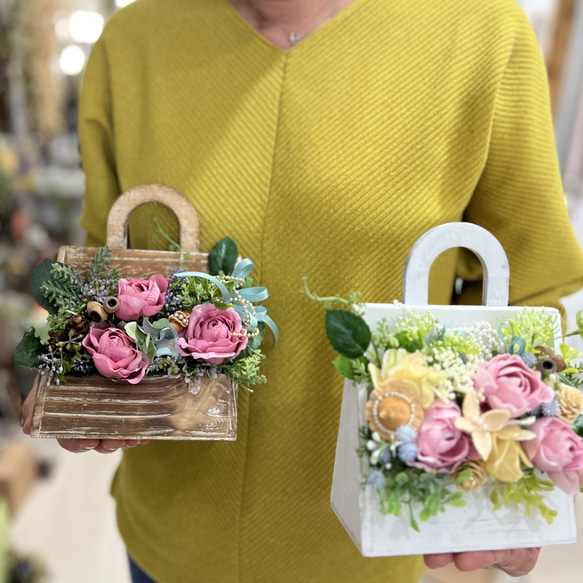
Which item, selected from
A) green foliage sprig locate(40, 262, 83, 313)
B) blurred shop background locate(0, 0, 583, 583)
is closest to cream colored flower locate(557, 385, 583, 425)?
green foliage sprig locate(40, 262, 83, 313)

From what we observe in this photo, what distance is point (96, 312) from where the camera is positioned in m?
0.67

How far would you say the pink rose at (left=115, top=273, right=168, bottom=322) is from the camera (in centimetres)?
67

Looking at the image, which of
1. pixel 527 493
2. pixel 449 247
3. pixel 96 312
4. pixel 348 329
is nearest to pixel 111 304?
pixel 96 312

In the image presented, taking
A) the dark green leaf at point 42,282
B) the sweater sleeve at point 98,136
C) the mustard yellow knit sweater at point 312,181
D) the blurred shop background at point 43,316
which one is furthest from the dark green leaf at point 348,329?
the blurred shop background at point 43,316

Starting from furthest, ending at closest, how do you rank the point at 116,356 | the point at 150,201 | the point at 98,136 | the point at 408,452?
the point at 98,136 → the point at 150,201 → the point at 116,356 → the point at 408,452

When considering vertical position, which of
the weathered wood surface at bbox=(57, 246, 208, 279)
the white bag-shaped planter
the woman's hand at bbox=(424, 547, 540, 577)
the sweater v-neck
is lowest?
the woman's hand at bbox=(424, 547, 540, 577)

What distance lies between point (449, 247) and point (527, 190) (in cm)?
22

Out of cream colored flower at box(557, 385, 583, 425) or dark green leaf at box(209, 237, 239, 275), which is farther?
dark green leaf at box(209, 237, 239, 275)

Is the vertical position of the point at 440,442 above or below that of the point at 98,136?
below

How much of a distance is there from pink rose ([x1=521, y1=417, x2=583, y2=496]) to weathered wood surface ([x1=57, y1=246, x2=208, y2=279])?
16.7 inches

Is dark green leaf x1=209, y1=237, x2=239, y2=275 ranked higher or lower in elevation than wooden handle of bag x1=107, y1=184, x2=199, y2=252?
lower

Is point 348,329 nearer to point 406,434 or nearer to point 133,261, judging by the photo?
point 406,434

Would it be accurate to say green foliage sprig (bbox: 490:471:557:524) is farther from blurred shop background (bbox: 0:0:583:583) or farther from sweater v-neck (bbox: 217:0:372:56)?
blurred shop background (bbox: 0:0:583:583)

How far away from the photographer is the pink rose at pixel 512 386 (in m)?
0.54
